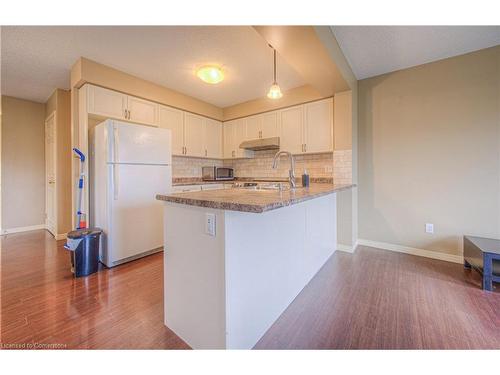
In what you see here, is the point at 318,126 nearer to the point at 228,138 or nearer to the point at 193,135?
the point at 228,138

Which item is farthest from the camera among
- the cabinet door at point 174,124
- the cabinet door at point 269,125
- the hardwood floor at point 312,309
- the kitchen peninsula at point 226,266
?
the cabinet door at point 269,125

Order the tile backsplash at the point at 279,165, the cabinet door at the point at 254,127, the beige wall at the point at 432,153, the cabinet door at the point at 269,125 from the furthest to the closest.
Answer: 1. the cabinet door at the point at 254,127
2. the cabinet door at the point at 269,125
3. the tile backsplash at the point at 279,165
4. the beige wall at the point at 432,153

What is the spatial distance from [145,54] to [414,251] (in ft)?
13.9

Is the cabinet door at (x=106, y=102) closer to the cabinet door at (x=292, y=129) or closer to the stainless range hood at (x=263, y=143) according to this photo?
the stainless range hood at (x=263, y=143)

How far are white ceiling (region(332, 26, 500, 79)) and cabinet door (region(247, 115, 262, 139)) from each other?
1773 millimetres

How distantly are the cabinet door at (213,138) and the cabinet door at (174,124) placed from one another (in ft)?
1.90

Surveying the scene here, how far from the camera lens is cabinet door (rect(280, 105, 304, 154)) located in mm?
3494

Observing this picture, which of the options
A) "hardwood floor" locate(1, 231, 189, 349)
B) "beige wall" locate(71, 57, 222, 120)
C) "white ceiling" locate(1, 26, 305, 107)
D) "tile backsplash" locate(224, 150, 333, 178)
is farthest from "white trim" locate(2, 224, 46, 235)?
"tile backsplash" locate(224, 150, 333, 178)

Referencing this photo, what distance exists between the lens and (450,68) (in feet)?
8.30

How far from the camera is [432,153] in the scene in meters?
2.65

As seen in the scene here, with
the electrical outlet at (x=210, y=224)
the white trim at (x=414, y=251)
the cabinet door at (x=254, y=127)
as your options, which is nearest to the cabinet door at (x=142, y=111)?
the cabinet door at (x=254, y=127)

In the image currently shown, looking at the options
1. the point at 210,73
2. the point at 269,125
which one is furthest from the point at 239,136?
the point at 210,73

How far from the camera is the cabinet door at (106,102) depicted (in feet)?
8.59

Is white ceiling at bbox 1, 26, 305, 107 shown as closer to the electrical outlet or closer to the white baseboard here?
the electrical outlet
